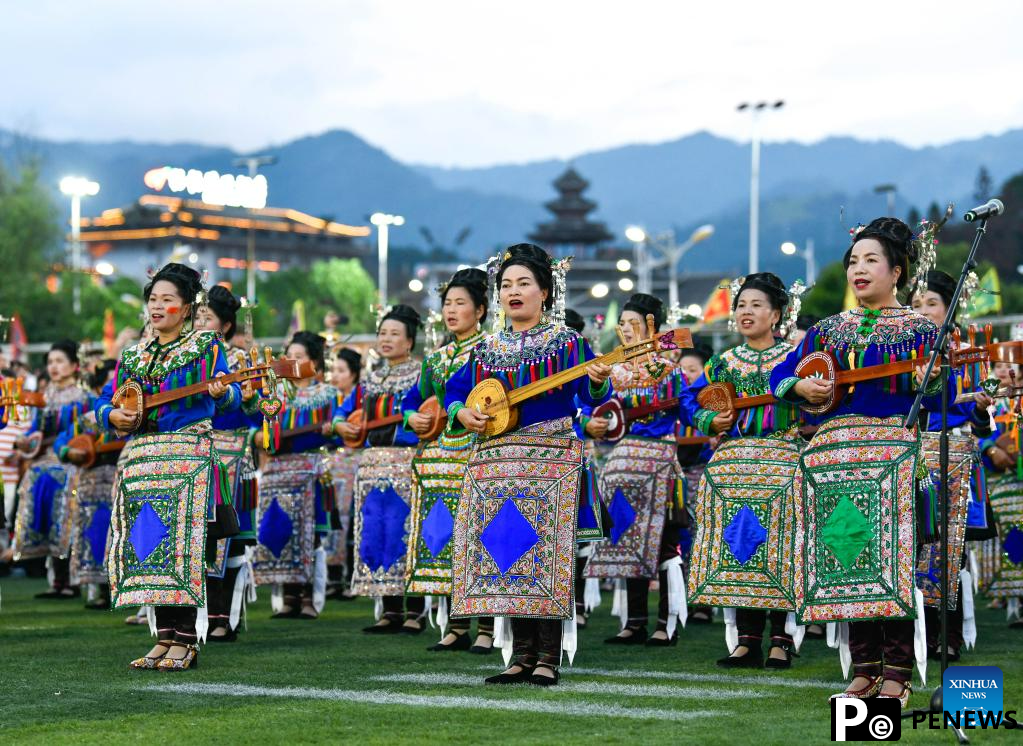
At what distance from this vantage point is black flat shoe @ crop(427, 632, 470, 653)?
913cm

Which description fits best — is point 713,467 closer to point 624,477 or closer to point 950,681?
point 624,477

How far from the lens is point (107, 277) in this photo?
105 meters

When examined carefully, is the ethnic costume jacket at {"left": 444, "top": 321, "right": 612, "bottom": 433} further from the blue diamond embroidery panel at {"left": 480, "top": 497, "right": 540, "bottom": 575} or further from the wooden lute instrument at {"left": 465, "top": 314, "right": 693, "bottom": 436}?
the blue diamond embroidery panel at {"left": 480, "top": 497, "right": 540, "bottom": 575}

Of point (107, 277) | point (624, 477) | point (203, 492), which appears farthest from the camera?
point (107, 277)

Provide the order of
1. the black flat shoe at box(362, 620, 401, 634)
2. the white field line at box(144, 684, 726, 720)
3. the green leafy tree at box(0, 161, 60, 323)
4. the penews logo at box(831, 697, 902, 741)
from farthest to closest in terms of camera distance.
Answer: the green leafy tree at box(0, 161, 60, 323)
the black flat shoe at box(362, 620, 401, 634)
the white field line at box(144, 684, 726, 720)
the penews logo at box(831, 697, 902, 741)

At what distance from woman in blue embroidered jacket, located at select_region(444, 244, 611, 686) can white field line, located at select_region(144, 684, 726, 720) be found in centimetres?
58

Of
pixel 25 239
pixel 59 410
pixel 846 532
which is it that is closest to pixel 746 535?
pixel 846 532

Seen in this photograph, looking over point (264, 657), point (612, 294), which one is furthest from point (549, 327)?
point (612, 294)

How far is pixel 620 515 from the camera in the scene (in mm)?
10188

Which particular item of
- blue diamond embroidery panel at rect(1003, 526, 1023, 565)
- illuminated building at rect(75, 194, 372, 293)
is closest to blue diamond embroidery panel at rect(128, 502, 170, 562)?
blue diamond embroidery panel at rect(1003, 526, 1023, 565)

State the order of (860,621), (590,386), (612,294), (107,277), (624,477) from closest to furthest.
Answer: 1. (860,621)
2. (590,386)
3. (624,477)
4. (612,294)
5. (107,277)

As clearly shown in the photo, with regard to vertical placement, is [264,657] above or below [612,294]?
below

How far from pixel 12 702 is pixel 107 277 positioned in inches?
3971

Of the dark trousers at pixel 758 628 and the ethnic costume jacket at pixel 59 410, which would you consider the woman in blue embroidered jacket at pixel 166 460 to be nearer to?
the dark trousers at pixel 758 628
